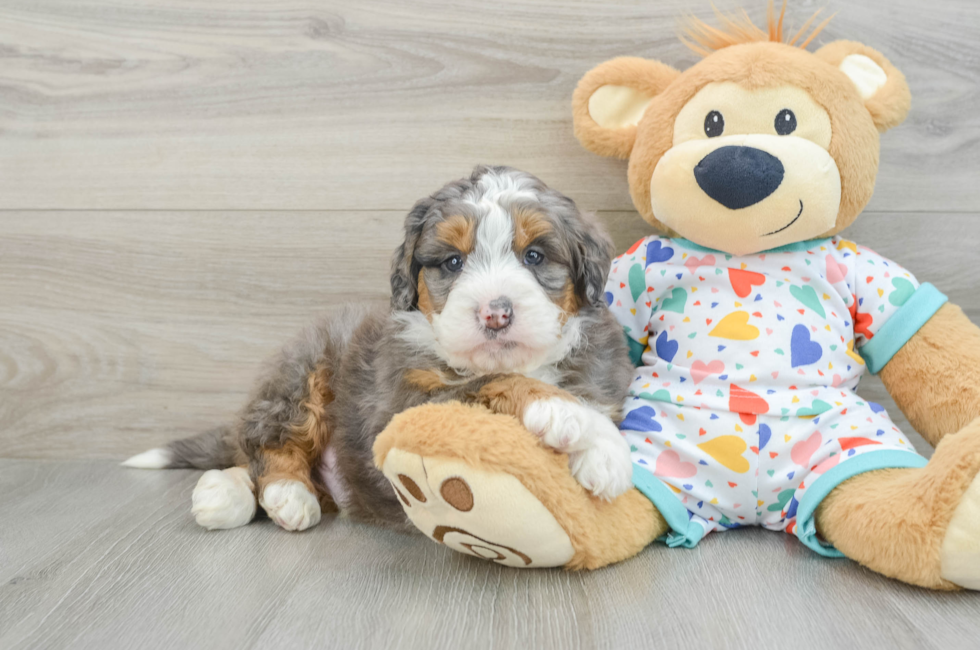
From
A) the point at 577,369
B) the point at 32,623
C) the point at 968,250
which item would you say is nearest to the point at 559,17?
the point at 577,369

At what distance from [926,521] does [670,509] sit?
0.50 m

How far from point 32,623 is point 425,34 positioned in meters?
1.86

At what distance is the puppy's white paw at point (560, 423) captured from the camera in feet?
4.69

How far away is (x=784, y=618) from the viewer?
4.32 ft

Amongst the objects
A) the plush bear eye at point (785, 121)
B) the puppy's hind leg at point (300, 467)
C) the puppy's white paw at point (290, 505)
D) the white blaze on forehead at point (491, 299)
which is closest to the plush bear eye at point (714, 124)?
the plush bear eye at point (785, 121)

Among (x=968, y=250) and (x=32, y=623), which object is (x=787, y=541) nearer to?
(x=968, y=250)

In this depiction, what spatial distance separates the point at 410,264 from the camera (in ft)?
5.64

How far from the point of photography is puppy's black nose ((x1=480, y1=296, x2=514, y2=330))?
4.82 feet

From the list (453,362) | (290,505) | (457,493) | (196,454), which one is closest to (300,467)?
(290,505)

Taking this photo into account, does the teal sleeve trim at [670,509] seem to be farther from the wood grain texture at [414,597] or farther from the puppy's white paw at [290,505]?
the puppy's white paw at [290,505]

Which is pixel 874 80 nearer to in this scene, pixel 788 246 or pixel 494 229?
pixel 788 246

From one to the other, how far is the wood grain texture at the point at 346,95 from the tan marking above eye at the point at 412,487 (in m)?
1.15

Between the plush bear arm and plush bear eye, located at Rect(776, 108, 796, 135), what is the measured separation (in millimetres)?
594

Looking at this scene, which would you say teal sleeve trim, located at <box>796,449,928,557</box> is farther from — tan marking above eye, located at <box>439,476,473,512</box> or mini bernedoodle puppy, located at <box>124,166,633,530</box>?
tan marking above eye, located at <box>439,476,473,512</box>
